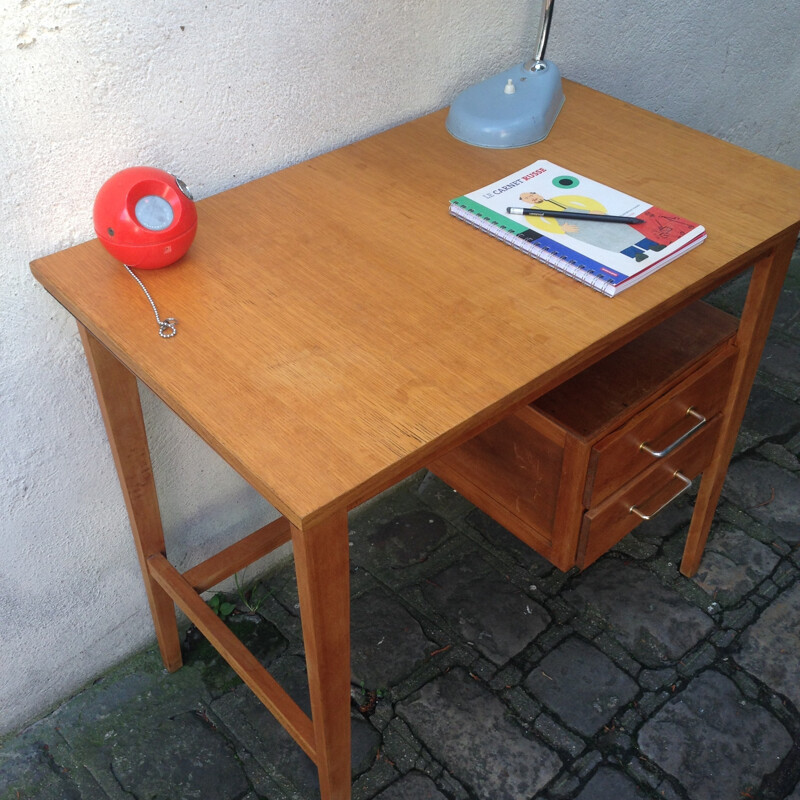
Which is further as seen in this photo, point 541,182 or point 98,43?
point 541,182

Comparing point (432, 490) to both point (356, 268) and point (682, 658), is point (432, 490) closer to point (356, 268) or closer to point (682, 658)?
point (682, 658)

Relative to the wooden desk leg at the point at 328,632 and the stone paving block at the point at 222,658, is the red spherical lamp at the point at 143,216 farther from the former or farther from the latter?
the stone paving block at the point at 222,658

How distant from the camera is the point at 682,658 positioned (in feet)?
6.46

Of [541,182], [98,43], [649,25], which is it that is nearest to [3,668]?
[98,43]

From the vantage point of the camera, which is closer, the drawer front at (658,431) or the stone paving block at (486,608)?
the drawer front at (658,431)

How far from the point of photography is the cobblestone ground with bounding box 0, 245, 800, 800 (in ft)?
5.76

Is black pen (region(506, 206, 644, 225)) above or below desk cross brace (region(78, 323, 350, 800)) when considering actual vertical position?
above

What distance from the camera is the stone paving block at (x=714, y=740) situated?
68.8 inches

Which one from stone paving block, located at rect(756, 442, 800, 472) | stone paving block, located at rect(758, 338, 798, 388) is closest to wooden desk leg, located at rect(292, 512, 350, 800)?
stone paving block, located at rect(756, 442, 800, 472)

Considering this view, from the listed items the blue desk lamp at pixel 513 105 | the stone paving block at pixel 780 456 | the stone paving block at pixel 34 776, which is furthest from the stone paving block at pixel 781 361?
the stone paving block at pixel 34 776

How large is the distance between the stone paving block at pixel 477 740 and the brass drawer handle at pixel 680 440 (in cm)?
64

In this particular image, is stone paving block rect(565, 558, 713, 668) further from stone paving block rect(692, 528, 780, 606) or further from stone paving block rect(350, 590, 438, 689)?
stone paving block rect(350, 590, 438, 689)

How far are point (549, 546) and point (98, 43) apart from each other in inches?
45.2

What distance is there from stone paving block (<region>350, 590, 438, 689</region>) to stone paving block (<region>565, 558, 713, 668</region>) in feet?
1.27
